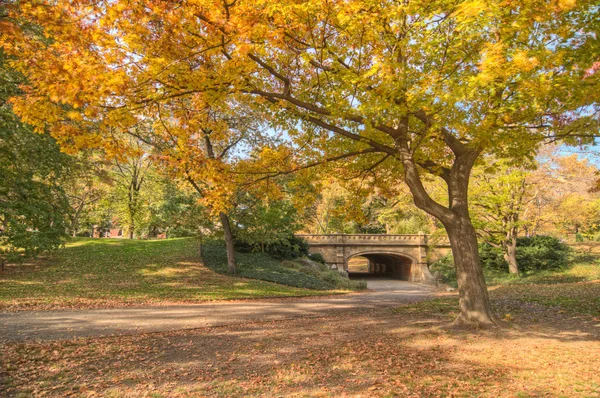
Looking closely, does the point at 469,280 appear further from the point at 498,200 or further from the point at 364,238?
the point at 364,238

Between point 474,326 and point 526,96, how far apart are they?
14.5 ft

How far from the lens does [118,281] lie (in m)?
15.1

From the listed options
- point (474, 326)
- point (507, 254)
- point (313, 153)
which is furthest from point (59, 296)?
point (507, 254)

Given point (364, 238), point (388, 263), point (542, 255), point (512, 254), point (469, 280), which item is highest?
point (364, 238)

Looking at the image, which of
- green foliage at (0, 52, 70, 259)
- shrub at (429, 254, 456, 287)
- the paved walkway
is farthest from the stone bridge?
Answer: green foliage at (0, 52, 70, 259)

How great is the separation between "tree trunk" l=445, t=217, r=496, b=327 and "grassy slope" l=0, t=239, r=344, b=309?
317 inches

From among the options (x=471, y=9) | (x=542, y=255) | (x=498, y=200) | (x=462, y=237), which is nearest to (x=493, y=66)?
(x=471, y=9)

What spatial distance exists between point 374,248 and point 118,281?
81.6 ft

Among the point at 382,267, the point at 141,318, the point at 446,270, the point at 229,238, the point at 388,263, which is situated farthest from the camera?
the point at 382,267

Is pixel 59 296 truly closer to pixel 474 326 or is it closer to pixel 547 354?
pixel 474 326

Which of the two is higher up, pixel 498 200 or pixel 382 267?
pixel 498 200

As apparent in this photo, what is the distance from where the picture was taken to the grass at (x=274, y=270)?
708 inches

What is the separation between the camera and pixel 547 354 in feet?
19.1

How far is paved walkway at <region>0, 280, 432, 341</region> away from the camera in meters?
7.29
